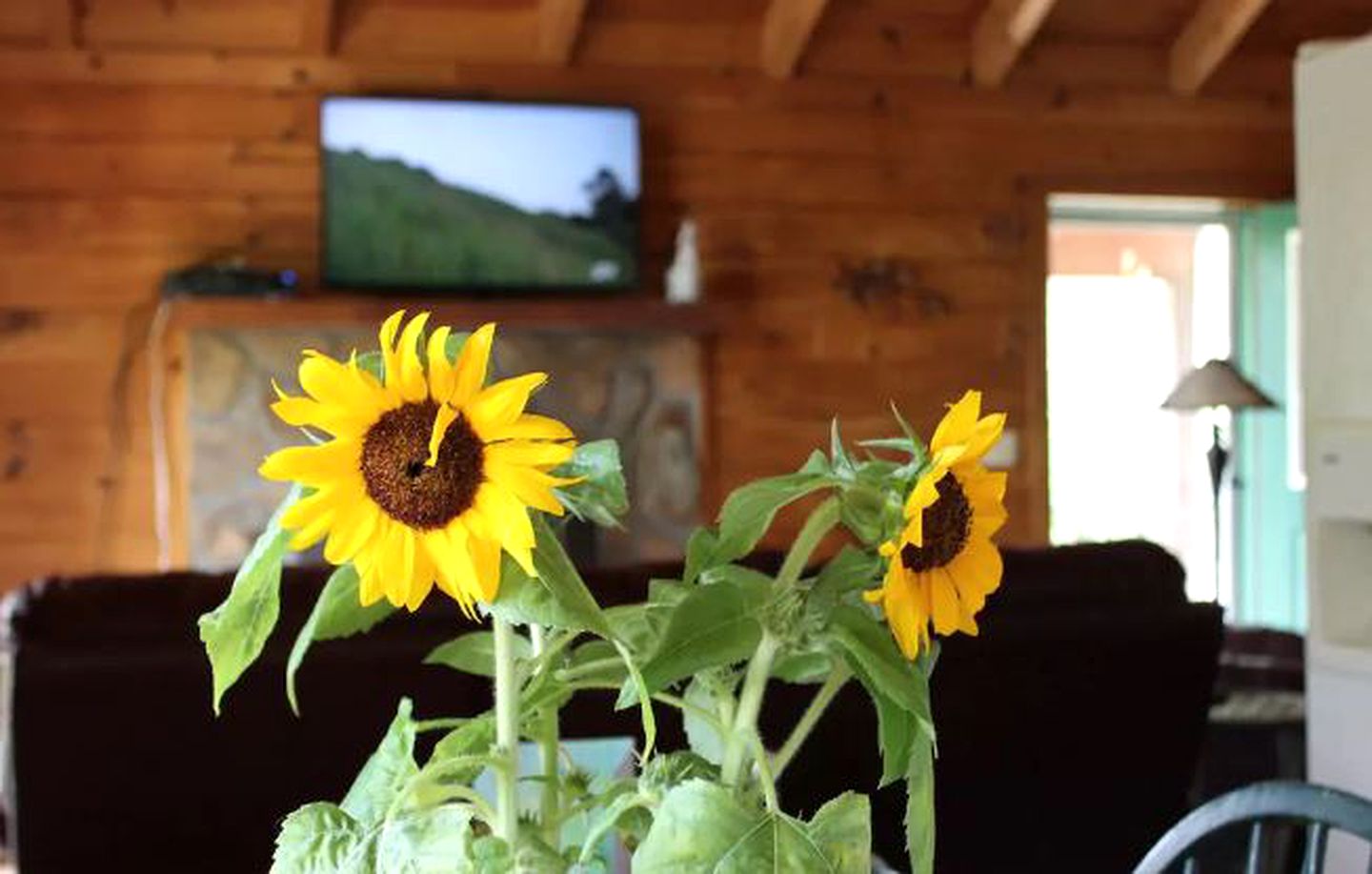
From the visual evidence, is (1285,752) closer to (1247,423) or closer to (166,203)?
(1247,423)

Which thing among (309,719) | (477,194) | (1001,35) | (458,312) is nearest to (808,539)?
(309,719)

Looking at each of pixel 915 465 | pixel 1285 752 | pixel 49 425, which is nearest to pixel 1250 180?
pixel 1285 752

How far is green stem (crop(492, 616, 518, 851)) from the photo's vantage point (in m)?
0.56

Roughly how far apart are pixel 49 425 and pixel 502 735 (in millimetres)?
4926

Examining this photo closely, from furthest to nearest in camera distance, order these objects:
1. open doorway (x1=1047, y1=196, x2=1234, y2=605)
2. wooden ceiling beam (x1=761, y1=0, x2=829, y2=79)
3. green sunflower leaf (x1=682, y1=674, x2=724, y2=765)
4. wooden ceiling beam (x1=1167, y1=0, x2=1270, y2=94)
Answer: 1. open doorway (x1=1047, y1=196, x2=1234, y2=605)
2. wooden ceiling beam (x1=1167, y1=0, x2=1270, y2=94)
3. wooden ceiling beam (x1=761, y1=0, x2=829, y2=79)
4. green sunflower leaf (x1=682, y1=674, x2=724, y2=765)

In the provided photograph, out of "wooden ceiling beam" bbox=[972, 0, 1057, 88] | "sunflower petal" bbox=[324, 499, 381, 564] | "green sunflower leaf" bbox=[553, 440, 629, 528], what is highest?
"wooden ceiling beam" bbox=[972, 0, 1057, 88]

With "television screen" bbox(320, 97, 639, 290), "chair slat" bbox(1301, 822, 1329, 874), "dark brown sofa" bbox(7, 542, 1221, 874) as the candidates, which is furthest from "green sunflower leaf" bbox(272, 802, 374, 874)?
"television screen" bbox(320, 97, 639, 290)

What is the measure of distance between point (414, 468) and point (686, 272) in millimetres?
4864

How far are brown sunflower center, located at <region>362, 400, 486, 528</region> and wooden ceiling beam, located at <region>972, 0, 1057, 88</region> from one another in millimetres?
5274

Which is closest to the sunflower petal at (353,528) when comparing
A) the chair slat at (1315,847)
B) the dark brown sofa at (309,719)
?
the chair slat at (1315,847)

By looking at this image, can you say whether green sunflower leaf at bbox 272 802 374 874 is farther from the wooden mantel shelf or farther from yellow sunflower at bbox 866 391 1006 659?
the wooden mantel shelf

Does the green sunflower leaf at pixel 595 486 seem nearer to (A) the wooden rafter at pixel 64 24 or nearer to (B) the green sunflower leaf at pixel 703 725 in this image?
(B) the green sunflower leaf at pixel 703 725

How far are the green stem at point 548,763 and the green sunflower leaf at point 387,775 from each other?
0.05 m

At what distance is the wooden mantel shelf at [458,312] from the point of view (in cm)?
484
